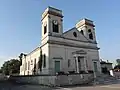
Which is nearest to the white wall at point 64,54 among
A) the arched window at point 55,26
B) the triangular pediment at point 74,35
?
the triangular pediment at point 74,35

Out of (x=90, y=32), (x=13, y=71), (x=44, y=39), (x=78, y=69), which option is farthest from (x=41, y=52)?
(x=13, y=71)

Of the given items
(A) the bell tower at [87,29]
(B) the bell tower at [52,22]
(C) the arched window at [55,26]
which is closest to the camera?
(B) the bell tower at [52,22]

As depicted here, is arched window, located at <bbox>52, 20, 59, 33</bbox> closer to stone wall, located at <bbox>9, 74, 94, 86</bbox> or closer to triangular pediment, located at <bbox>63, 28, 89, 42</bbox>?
triangular pediment, located at <bbox>63, 28, 89, 42</bbox>

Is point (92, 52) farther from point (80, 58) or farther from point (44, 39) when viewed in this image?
point (44, 39)

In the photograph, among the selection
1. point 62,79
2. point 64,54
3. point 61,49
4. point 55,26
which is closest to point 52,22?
point 55,26

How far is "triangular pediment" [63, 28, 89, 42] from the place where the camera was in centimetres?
2752

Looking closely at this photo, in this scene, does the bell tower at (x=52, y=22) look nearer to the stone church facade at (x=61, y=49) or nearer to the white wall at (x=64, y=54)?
the stone church facade at (x=61, y=49)

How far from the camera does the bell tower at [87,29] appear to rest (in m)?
31.2

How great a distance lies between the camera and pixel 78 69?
25.9 metres

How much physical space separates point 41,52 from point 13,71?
3919cm

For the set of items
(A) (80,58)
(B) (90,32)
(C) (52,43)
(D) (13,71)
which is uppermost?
(B) (90,32)

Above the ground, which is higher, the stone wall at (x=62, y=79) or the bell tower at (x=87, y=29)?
the bell tower at (x=87, y=29)

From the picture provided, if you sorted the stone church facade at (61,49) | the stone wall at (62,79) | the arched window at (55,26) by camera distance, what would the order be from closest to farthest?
the stone wall at (62,79) < the stone church facade at (61,49) < the arched window at (55,26)

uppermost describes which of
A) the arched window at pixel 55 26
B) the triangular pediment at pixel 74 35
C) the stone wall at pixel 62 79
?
the arched window at pixel 55 26
